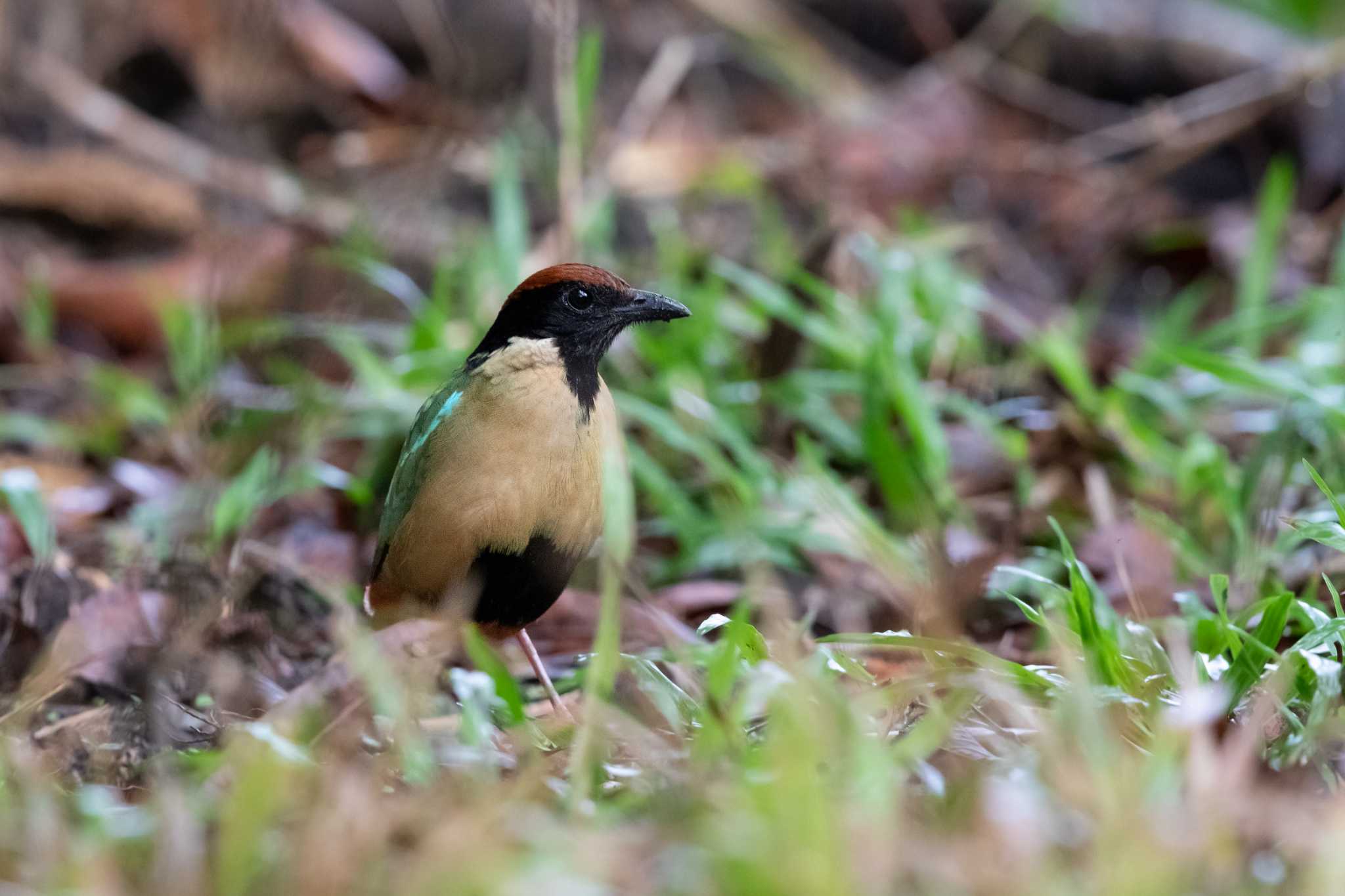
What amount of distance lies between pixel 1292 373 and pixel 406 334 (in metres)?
2.95

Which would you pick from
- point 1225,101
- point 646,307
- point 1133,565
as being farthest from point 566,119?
point 1225,101

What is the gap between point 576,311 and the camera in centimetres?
358

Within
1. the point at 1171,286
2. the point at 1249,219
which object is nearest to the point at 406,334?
the point at 1171,286

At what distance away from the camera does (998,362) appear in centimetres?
550

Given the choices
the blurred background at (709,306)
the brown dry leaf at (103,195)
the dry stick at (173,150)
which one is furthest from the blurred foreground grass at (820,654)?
the brown dry leaf at (103,195)

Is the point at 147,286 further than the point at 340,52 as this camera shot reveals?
No

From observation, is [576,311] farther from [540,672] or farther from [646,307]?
[540,672]

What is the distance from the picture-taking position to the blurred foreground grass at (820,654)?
72.1 inches

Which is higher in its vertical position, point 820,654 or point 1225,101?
→ point 1225,101

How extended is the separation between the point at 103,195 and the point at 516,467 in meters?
4.40

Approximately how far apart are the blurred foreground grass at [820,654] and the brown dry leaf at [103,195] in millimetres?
1103

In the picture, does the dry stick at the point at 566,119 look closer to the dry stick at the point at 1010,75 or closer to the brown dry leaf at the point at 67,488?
the brown dry leaf at the point at 67,488

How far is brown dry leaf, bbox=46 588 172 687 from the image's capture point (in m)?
3.51

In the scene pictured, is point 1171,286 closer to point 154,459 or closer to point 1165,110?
point 1165,110
